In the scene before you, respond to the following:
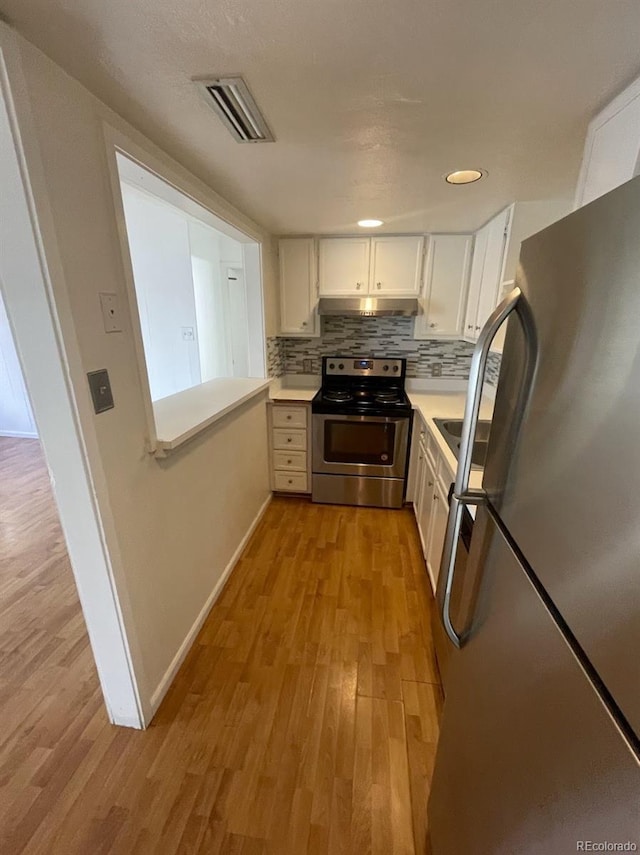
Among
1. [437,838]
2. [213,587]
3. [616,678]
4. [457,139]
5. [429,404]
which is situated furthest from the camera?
[429,404]

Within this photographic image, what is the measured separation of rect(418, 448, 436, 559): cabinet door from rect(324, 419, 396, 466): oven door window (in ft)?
1.19

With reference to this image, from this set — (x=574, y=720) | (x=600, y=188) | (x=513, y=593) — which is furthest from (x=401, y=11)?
(x=574, y=720)

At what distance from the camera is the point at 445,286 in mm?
2873

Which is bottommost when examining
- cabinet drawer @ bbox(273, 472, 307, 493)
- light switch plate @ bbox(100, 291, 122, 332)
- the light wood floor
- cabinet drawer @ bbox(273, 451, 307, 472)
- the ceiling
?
the light wood floor

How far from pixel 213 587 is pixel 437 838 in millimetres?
1412

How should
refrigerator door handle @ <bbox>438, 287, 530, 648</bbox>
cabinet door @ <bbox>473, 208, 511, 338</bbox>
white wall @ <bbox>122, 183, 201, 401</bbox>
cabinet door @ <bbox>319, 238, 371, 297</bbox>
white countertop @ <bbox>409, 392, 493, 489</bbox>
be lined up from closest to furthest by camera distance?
refrigerator door handle @ <bbox>438, 287, 530, 648</bbox>
white countertop @ <bbox>409, 392, 493, 489</bbox>
cabinet door @ <bbox>473, 208, 511, 338</bbox>
cabinet door @ <bbox>319, 238, 371, 297</bbox>
white wall @ <bbox>122, 183, 201, 401</bbox>

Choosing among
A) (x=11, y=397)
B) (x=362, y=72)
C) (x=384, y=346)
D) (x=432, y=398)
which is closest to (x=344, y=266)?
(x=384, y=346)

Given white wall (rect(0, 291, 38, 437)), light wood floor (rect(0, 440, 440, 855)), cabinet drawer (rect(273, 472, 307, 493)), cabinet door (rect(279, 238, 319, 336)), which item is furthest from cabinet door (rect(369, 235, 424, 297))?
white wall (rect(0, 291, 38, 437))

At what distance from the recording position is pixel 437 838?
100cm

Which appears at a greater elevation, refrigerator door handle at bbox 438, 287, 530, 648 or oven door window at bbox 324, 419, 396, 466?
refrigerator door handle at bbox 438, 287, 530, 648

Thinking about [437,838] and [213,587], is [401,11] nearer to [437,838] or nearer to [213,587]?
[437,838]

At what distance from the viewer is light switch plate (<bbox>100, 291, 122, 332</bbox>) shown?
1.12m

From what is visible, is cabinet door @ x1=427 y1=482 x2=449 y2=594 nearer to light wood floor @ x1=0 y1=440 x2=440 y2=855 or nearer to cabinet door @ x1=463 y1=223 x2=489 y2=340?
light wood floor @ x1=0 y1=440 x2=440 y2=855

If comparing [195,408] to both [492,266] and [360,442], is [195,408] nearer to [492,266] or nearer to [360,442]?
[360,442]
